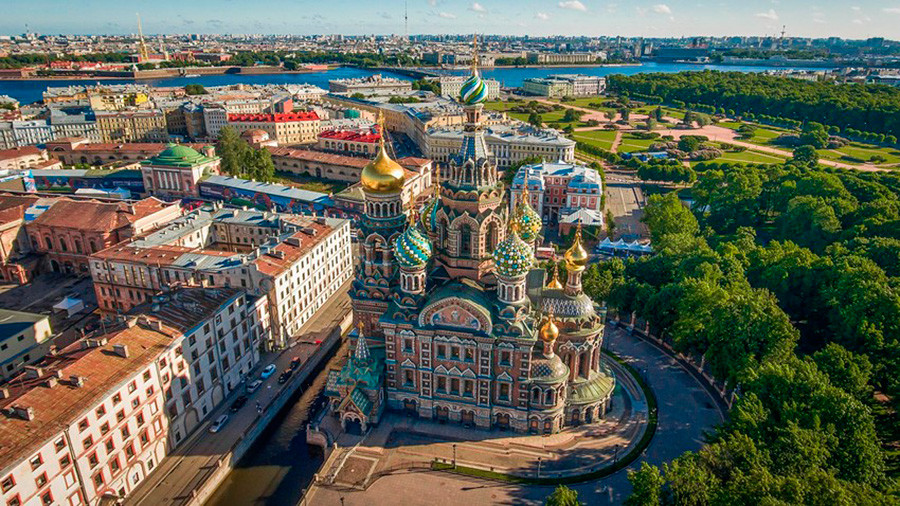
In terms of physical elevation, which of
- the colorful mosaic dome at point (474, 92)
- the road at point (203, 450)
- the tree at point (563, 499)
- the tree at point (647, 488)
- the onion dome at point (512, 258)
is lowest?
the road at point (203, 450)

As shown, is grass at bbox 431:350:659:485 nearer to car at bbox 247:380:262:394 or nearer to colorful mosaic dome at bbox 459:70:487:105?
car at bbox 247:380:262:394

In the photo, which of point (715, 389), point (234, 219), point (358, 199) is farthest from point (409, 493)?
point (358, 199)

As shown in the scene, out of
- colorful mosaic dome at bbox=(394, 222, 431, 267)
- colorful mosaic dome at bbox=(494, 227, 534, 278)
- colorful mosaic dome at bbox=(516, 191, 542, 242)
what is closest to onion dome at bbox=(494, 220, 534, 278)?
colorful mosaic dome at bbox=(494, 227, 534, 278)

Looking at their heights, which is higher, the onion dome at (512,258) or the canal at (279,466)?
the onion dome at (512,258)

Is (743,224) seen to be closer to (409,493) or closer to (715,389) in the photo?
(715,389)

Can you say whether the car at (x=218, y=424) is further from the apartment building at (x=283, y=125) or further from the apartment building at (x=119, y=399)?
the apartment building at (x=283, y=125)

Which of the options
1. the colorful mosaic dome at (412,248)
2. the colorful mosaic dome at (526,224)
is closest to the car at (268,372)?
the colorful mosaic dome at (412,248)

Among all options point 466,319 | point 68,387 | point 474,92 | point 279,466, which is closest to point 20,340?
point 68,387
